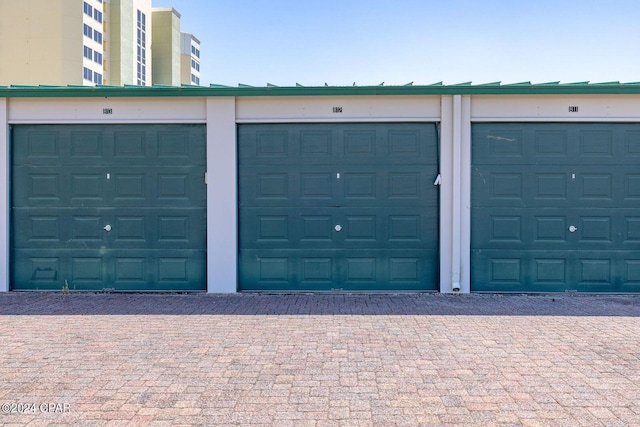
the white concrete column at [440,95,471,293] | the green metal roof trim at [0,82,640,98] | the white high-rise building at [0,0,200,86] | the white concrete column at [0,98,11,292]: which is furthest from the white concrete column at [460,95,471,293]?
the white high-rise building at [0,0,200,86]

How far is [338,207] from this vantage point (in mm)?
9266

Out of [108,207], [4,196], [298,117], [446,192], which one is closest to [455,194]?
[446,192]

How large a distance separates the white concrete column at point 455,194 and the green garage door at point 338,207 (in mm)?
172

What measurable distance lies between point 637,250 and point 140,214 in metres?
8.49

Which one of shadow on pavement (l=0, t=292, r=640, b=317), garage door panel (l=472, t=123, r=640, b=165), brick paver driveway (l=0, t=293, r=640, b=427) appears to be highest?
garage door panel (l=472, t=123, r=640, b=165)

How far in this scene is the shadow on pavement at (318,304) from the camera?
307 inches

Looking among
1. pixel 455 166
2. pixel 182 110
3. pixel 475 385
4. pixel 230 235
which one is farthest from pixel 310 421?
pixel 182 110

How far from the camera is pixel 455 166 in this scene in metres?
9.09

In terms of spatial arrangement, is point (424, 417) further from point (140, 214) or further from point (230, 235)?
point (140, 214)

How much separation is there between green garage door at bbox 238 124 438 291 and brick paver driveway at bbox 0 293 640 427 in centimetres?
91

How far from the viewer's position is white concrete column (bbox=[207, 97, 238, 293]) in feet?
30.2

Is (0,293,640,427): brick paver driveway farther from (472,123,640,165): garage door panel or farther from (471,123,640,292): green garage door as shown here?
(472,123,640,165): garage door panel

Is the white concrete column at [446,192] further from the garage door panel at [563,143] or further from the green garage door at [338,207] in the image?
the garage door panel at [563,143]

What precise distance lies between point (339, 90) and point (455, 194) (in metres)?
2.60
